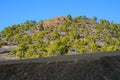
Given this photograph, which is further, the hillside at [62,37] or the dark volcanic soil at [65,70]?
the hillside at [62,37]

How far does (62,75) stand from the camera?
7.80 feet

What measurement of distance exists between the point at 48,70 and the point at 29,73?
15 centimetres

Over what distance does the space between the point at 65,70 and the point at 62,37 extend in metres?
95.6

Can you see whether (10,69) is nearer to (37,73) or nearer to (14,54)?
(37,73)

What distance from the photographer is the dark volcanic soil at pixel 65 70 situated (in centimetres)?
234

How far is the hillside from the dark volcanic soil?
6315 centimetres

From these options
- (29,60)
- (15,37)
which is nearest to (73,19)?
(15,37)

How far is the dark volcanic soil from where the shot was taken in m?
2.34

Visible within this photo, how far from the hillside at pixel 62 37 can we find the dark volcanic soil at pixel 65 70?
207 ft

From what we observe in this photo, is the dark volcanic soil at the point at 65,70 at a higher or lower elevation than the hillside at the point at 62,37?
lower

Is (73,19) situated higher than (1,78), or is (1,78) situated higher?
(73,19)

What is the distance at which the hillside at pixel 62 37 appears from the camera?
241 ft

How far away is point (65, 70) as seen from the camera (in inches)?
95.0

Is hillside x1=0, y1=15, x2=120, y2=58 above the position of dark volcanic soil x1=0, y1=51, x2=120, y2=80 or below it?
above
